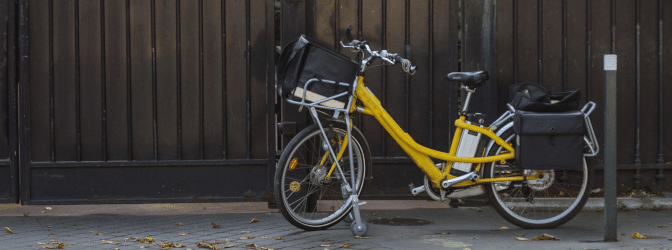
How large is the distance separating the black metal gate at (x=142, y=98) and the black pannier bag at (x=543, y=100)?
2.10 m

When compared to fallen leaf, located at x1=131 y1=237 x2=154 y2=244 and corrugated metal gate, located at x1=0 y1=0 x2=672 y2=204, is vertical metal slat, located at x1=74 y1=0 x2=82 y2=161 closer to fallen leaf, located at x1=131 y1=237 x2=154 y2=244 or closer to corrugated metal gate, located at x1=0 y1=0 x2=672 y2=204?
corrugated metal gate, located at x1=0 y1=0 x2=672 y2=204

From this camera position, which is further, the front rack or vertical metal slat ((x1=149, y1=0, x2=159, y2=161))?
vertical metal slat ((x1=149, y1=0, x2=159, y2=161))

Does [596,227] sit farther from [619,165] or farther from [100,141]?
[100,141]

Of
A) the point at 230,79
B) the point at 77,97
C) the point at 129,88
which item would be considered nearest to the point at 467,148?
the point at 230,79

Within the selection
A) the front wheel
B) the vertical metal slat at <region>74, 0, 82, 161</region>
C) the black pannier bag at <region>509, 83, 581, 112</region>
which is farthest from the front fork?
the vertical metal slat at <region>74, 0, 82, 161</region>

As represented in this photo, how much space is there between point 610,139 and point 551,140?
48 cm

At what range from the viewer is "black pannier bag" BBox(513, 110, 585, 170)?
191 inches

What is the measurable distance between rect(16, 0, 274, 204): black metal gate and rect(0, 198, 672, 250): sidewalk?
0.81ft

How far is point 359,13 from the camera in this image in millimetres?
5945

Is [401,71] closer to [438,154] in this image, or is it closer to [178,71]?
[438,154]

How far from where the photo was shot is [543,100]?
17.0ft

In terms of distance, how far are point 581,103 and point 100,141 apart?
4.20m

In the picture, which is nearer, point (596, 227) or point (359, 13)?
point (596, 227)

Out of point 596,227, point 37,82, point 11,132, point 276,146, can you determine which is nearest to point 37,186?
point 11,132
